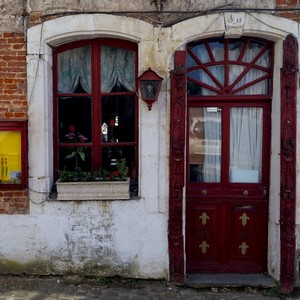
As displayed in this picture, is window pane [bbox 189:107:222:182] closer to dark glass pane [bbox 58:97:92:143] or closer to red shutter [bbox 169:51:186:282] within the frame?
red shutter [bbox 169:51:186:282]

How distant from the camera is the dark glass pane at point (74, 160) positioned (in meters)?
5.79

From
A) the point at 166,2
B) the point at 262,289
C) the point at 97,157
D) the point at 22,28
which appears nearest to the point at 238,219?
the point at 262,289

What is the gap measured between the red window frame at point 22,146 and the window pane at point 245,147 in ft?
9.39

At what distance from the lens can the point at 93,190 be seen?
17.9 ft

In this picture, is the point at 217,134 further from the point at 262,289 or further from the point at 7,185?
the point at 7,185

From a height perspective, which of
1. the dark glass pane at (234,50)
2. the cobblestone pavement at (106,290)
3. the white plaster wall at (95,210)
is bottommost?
the cobblestone pavement at (106,290)

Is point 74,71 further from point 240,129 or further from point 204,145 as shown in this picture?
point 240,129

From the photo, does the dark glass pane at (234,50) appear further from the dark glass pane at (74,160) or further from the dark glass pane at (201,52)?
the dark glass pane at (74,160)

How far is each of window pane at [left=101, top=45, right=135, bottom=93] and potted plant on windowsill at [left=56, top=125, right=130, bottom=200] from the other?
1.11 metres

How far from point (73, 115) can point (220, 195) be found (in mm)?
2397

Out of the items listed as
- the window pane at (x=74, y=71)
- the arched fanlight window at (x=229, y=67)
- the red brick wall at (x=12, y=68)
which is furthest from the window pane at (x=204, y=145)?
the red brick wall at (x=12, y=68)

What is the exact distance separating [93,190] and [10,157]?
1.21 meters

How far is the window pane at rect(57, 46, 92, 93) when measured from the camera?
5750 millimetres

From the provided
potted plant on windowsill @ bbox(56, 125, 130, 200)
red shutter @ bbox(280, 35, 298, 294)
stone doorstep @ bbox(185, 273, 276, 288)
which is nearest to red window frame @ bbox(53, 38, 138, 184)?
potted plant on windowsill @ bbox(56, 125, 130, 200)
